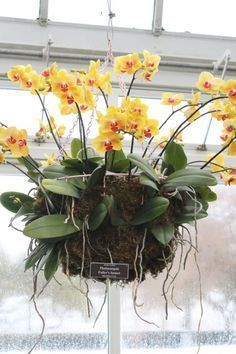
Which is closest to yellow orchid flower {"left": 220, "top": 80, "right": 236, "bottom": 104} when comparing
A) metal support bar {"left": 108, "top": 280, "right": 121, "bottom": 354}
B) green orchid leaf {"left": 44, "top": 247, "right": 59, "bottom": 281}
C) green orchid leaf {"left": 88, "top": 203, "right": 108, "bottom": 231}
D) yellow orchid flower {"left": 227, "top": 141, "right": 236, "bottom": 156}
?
yellow orchid flower {"left": 227, "top": 141, "right": 236, "bottom": 156}

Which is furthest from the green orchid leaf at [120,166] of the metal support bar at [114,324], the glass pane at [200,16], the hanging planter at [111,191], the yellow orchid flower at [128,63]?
the glass pane at [200,16]

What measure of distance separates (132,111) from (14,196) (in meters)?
0.45

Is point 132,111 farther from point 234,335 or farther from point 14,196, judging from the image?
point 234,335

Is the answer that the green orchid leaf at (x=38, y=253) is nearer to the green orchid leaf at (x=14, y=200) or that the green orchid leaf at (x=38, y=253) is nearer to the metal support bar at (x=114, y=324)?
the green orchid leaf at (x=14, y=200)

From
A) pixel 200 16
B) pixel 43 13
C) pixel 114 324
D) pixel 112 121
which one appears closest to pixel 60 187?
pixel 112 121

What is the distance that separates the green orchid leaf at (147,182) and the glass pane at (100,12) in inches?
76.6

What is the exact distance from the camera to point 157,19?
304 centimetres

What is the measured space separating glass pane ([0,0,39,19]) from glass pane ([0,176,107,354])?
1.22m

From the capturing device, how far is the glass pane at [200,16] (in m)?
3.07

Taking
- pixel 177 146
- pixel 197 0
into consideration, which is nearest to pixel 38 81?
pixel 177 146

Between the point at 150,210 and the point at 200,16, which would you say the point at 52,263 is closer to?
the point at 150,210

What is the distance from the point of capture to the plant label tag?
4.24 feet

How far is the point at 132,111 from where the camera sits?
122 centimetres

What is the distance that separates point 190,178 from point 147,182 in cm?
11
